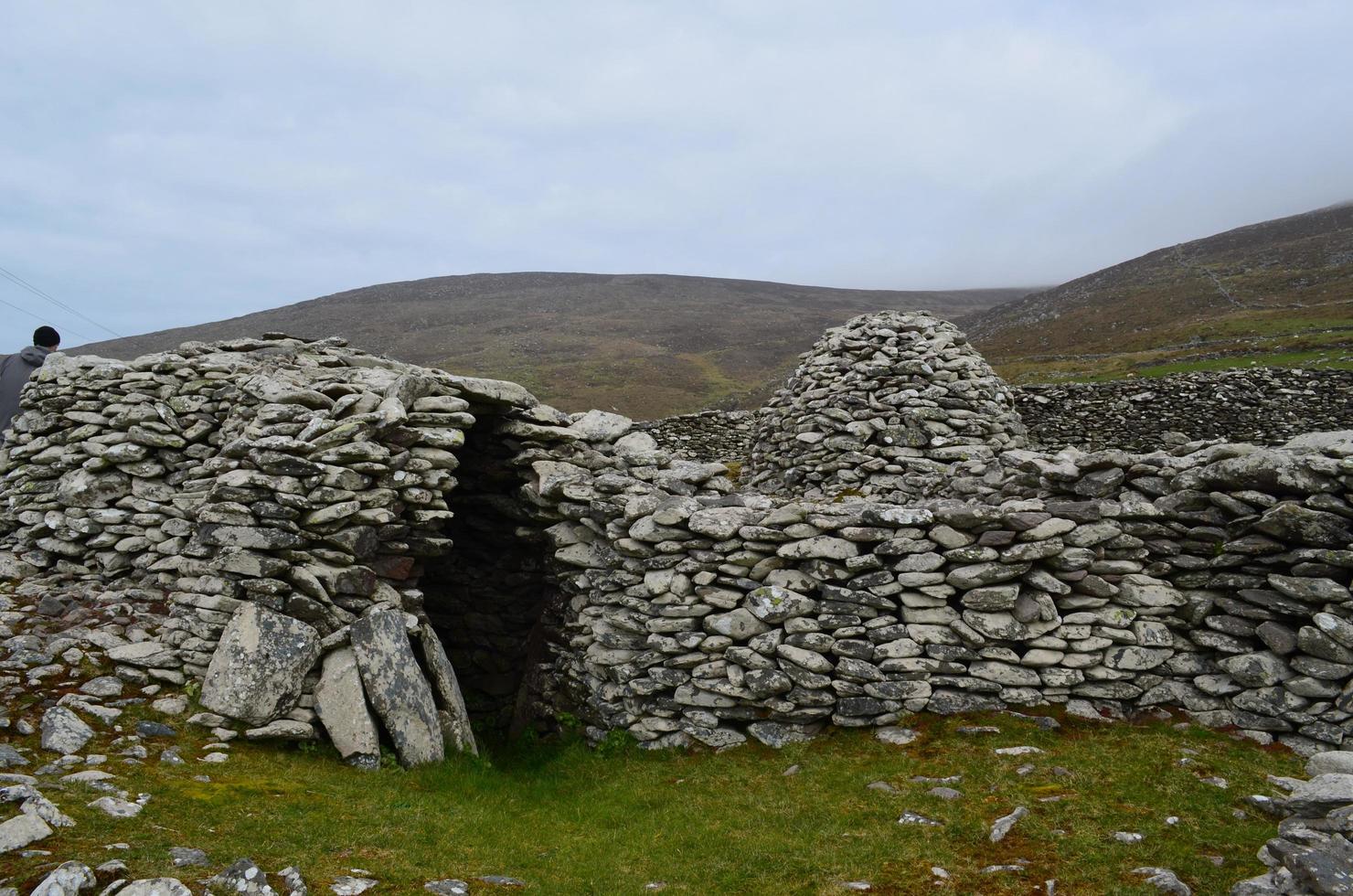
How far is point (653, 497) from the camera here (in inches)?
454

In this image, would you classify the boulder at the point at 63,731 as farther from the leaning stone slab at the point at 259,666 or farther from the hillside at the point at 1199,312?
the hillside at the point at 1199,312

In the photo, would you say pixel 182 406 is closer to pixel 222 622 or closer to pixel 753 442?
pixel 222 622

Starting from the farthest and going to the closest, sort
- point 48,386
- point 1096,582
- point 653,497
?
point 48,386 → point 653,497 → point 1096,582

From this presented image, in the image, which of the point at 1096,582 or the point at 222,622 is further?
the point at 1096,582

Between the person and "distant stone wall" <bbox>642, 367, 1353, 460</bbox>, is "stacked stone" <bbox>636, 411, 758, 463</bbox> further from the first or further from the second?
the person

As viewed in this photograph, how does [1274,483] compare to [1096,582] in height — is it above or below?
above

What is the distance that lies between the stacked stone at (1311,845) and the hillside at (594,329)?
64825 mm

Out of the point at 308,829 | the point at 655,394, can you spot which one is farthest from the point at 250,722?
the point at 655,394

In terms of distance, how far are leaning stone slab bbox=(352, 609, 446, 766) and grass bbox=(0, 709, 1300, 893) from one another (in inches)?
15.2

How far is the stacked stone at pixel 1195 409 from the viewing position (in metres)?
27.7

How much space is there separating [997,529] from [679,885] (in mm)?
5693

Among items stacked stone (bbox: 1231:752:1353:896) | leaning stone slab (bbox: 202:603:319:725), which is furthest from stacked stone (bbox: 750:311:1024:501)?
leaning stone slab (bbox: 202:603:319:725)

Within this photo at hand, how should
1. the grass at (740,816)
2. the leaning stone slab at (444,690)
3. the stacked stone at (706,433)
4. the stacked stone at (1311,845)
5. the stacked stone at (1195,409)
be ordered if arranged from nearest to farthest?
1. the stacked stone at (1311,845)
2. the grass at (740,816)
3. the leaning stone slab at (444,690)
4. the stacked stone at (1195,409)
5. the stacked stone at (706,433)

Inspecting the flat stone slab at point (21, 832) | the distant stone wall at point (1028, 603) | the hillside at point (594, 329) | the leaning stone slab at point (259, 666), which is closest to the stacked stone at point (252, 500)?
the leaning stone slab at point (259, 666)
